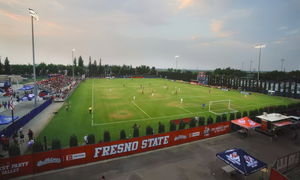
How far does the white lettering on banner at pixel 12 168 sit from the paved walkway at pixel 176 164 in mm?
909

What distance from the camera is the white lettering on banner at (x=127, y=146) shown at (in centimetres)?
1311

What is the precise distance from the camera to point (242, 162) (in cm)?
1027

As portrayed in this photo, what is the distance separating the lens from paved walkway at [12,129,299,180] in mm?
11422

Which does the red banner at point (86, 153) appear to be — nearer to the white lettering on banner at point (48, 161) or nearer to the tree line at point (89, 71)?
the white lettering on banner at point (48, 161)

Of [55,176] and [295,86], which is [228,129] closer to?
[55,176]

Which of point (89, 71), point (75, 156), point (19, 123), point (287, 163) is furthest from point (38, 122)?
point (89, 71)

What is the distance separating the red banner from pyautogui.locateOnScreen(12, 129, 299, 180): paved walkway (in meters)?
0.45

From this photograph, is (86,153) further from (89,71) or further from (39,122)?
(89,71)

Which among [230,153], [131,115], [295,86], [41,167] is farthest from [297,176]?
[295,86]

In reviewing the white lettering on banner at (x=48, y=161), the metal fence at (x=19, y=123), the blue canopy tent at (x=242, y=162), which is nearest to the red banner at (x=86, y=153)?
the white lettering on banner at (x=48, y=161)

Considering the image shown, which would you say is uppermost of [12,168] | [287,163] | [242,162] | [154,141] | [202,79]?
[202,79]

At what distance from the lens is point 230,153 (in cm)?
1111

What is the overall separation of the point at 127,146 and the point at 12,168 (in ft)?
26.7

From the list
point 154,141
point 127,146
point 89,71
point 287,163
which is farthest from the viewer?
point 89,71
